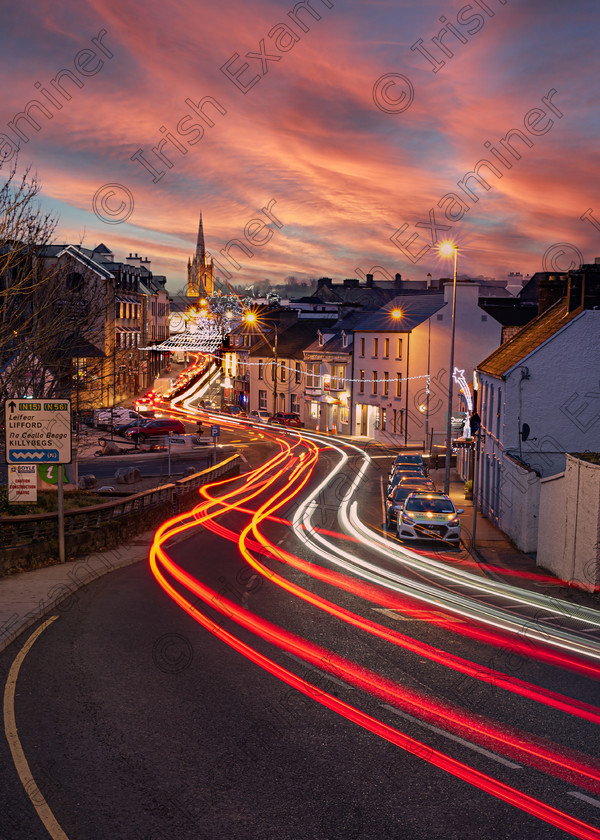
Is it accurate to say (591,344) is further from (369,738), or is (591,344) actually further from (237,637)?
(369,738)

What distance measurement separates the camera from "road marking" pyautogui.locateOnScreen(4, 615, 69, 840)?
7.68 m

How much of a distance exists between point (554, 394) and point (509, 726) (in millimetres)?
21315

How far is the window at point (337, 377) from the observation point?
7406 centimetres

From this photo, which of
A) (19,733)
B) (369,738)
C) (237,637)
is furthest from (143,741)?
(237,637)

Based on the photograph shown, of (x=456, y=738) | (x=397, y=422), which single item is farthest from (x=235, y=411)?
(x=456, y=738)

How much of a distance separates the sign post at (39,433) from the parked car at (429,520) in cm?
1255

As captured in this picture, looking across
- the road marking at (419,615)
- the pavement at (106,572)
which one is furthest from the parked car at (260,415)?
the road marking at (419,615)

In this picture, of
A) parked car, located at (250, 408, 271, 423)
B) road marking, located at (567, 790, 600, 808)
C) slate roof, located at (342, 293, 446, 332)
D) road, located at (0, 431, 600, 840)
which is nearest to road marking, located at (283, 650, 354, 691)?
road, located at (0, 431, 600, 840)

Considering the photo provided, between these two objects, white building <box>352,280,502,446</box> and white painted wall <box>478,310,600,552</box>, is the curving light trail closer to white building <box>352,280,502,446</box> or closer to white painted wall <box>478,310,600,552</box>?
white painted wall <box>478,310,600,552</box>

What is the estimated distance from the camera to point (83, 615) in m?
15.8

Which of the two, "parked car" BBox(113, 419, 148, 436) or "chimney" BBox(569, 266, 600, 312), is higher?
"chimney" BBox(569, 266, 600, 312)

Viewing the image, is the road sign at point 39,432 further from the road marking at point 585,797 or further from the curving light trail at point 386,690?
the road marking at point 585,797

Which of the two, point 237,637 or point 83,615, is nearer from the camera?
point 237,637

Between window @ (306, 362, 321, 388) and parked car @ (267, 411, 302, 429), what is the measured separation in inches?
143
